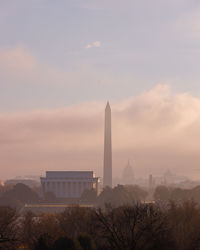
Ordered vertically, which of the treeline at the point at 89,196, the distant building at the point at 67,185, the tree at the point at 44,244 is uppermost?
the distant building at the point at 67,185

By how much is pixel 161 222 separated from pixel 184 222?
478 inches

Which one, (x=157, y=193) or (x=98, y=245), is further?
(x=157, y=193)

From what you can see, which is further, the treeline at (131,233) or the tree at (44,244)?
the tree at (44,244)

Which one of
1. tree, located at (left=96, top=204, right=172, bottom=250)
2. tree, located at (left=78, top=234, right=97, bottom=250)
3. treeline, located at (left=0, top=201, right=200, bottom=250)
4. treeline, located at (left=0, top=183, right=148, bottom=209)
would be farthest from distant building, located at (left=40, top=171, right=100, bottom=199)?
tree, located at (left=96, top=204, right=172, bottom=250)

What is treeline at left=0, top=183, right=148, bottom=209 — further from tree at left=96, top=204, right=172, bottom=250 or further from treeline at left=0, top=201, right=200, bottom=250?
tree at left=96, top=204, right=172, bottom=250

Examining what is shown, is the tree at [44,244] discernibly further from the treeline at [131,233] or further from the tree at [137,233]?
the tree at [137,233]

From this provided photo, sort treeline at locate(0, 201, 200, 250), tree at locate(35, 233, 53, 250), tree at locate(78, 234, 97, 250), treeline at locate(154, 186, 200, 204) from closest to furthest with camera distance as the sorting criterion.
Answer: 1. treeline at locate(0, 201, 200, 250)
2. tree at locate(35, 233, 53, 250)
3. tree at locate(78, 234, 97, 250)
4. treeline at locate(154, 186, 200, 204)

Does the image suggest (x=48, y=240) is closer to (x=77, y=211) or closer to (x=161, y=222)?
(x=161, y=222)

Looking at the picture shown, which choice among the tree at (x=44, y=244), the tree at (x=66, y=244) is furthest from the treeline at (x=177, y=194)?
the tree at (x=66, y=244)

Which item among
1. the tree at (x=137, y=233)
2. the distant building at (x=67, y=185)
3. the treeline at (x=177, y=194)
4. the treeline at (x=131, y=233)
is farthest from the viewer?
the distant building at (x=67, y=185)

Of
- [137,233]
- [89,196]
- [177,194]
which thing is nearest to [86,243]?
[137,233]

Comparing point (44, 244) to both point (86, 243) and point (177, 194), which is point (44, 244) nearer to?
point (86, 243)

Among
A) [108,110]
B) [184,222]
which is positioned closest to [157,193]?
[108,110]

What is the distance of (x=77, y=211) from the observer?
209 feet
